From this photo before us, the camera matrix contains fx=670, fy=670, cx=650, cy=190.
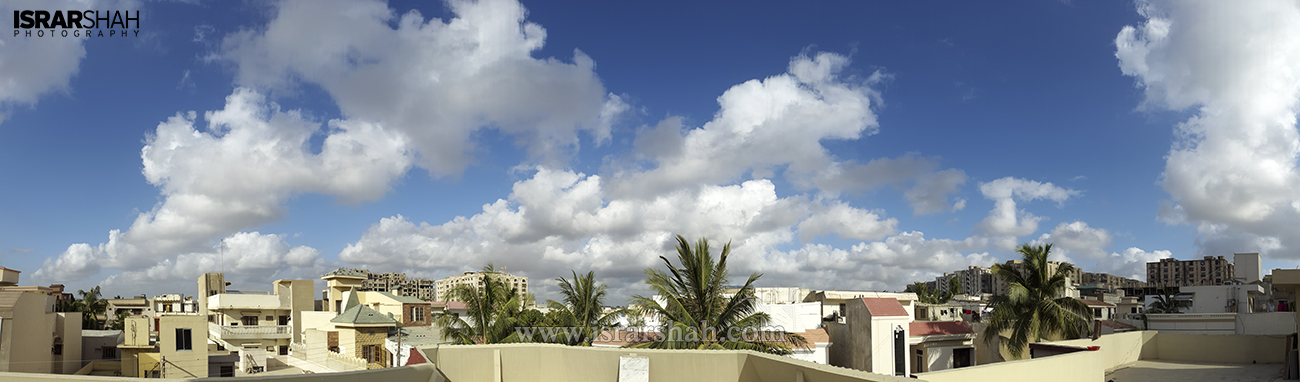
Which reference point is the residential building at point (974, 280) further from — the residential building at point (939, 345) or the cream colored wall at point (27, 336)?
the cream colored wall at point (27, 336)

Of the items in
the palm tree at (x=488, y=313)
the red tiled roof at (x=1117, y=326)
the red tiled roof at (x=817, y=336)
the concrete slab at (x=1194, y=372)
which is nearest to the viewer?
the concrete slab at (x=1194, y=372)

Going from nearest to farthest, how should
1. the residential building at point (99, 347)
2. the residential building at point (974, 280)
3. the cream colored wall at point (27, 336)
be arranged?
1. the cream colored wall at point (27, 336)
2. the residential building at point (99, 347)
3. the residential building at point (974, 280)

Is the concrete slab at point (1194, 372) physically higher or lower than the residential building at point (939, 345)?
higher

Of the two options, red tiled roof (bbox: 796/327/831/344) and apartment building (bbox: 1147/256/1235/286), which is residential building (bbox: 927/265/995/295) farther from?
red tiled roof (bbox: 796/327/831/344)

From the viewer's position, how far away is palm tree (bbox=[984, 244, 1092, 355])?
24.8m

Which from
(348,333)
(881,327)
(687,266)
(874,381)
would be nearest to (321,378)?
(874,381)

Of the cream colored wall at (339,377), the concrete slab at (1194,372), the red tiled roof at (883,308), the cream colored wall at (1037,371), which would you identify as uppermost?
the cream colored wall at (339,377)

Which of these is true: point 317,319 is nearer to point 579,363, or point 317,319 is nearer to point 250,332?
point 250,332

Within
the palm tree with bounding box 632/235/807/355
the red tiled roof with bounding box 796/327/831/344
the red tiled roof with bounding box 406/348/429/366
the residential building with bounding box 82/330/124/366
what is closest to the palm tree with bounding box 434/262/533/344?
the palm tree with bounding box 632/235/807/355

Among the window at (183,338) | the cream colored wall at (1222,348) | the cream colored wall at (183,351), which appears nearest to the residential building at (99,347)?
the cream colored wall at (183,351)

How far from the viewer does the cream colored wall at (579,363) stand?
A: 350 inches

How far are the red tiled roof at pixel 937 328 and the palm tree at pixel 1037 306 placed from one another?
10.7 ft

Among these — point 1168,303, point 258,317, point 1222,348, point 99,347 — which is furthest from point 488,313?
point 1168,303

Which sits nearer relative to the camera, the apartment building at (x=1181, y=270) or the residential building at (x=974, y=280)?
the apartment building at (x=1181, y=270)
